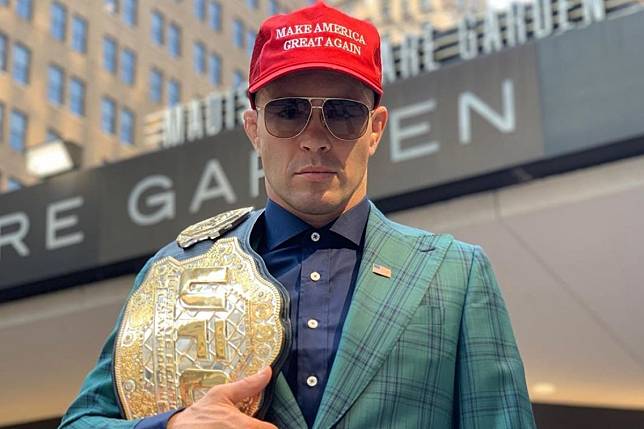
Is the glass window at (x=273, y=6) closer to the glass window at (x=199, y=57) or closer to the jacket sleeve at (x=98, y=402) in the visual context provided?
the glass window at (x=199, y=57)

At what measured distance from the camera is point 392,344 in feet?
7.93

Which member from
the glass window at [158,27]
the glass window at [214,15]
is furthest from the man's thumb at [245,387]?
the glass window at [214,15]

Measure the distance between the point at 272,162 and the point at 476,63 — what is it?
32.7 ft

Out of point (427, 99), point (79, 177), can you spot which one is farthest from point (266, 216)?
point (79, 177)

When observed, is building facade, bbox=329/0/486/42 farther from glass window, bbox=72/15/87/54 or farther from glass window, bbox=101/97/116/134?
glass window, bbox=72/15/87/54

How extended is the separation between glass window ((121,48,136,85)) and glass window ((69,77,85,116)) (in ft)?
9.72

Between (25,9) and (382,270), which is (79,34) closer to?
(25,9)

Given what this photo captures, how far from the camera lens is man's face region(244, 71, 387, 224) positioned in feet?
8.35

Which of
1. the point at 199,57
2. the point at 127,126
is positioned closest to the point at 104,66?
the point at 127,126

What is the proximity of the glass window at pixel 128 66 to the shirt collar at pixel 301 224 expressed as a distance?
170 ft

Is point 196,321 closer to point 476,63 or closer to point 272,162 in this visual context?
point 272,162

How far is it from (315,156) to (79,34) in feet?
163

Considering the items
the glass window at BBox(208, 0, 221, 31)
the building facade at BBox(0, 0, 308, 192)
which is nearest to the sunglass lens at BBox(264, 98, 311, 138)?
the building facade at BBox(0, 0, 308, 192)

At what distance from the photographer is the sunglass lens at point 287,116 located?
2.55 metres
